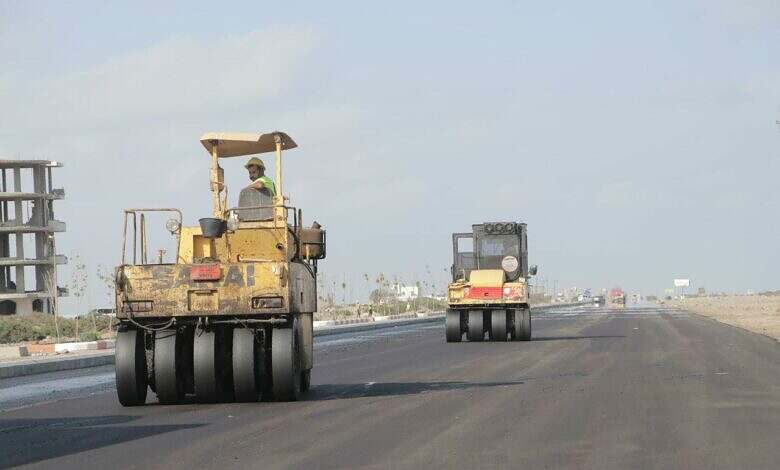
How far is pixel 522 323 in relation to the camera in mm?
38531

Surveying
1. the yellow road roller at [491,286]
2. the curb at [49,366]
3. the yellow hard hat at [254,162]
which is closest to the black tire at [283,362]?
the yellow hard hat at [254,162]

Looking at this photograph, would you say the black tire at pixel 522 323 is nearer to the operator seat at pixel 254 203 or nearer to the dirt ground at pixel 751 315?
the dirt ground at pixel 751 315

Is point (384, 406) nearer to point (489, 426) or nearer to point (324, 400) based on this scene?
point (324, 400)

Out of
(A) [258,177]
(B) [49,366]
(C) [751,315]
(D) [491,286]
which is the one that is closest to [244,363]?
(A) [258,177]

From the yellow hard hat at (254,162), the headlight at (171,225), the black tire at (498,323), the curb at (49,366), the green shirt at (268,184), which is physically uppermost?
the yellow hard hat at (254,162)

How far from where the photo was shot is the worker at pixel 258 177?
679 inches

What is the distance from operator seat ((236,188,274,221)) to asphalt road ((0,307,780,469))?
8.24 feet

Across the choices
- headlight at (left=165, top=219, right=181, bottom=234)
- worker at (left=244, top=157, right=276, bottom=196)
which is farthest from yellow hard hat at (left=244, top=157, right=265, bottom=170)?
headlight at (left=165, top=219, right=181, bottom=234)

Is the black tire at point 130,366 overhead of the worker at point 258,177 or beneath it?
beneath

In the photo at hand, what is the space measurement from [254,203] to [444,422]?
4993mm

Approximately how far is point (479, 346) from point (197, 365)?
782 inches

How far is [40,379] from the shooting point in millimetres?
26109

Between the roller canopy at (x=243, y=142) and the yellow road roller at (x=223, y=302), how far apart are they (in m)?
0.02

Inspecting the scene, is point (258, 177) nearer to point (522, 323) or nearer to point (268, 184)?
point (268, 184)
